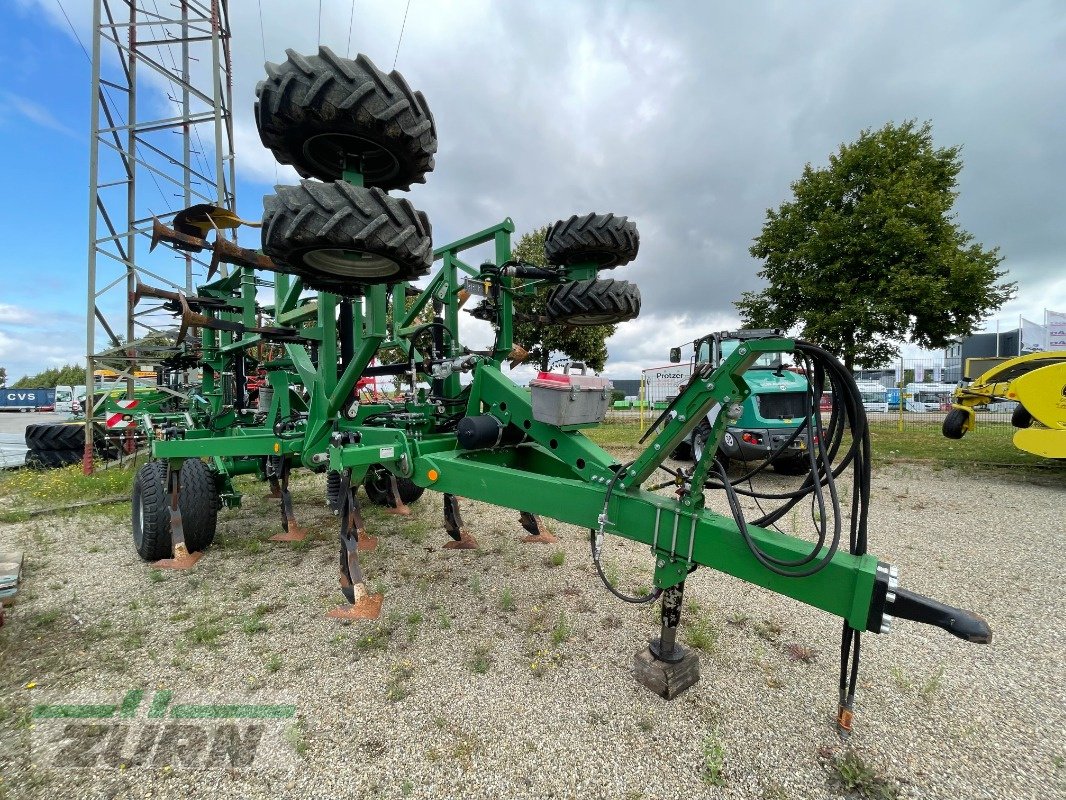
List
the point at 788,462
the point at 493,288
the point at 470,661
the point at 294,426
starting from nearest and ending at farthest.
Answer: the point at 470,661 → the point at 493,288 → the point at 294,426 → the point at 788,462

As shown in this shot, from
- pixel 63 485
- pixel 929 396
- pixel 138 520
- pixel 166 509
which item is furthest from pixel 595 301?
pixel 929 396

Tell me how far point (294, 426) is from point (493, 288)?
2.12 m

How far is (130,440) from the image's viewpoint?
1105 cm

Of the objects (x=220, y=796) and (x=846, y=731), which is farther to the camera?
(x=846, y=731)

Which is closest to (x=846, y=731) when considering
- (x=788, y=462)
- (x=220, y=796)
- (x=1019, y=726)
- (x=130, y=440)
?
(x=1019, y=726)

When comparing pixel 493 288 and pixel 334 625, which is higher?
pixel 493 288

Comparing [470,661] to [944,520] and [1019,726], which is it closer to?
[1019,726]

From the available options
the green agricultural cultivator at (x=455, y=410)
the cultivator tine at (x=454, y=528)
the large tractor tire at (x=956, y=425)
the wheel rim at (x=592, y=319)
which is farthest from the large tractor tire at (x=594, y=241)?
the large tractor tire at (x=956, y=425)

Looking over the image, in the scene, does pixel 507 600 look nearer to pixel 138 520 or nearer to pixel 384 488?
pixel 384 488

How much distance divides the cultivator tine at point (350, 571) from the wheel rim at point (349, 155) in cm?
197

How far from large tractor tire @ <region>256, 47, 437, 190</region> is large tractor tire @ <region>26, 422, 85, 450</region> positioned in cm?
1214

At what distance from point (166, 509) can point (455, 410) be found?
A: 2941 mm

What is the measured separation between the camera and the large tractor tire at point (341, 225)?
243 cm

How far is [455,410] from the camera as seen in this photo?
4047mm
